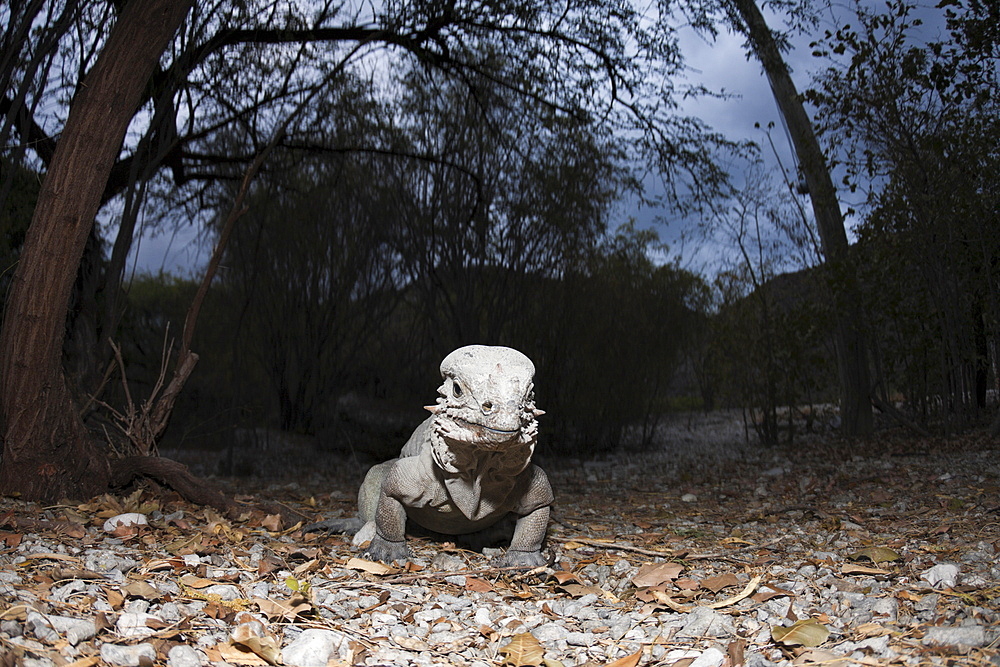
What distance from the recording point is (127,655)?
1.87m

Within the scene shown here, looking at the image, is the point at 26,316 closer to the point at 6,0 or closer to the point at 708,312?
the point at 6,0

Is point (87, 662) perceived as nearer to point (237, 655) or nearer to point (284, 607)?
point (237, 655)

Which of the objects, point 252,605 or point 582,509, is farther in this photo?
point 582,509

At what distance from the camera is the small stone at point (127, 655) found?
1.85 metres

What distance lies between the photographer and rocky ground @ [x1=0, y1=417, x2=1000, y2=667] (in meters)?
2.03

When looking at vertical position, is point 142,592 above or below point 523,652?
above

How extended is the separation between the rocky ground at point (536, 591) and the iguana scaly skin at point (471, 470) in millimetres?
166

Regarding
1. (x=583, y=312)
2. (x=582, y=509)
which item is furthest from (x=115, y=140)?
(x=583, y=312)

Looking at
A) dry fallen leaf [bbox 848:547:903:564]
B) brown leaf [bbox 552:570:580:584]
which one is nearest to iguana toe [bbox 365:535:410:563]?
brown leaf [bbox 552:570:580:584]

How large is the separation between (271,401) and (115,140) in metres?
4.31

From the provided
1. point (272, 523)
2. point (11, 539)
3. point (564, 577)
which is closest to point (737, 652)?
point (564, 577)

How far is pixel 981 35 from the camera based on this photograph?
6.09m

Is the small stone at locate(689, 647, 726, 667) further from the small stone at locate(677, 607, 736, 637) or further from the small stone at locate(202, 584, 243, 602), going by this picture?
the small stone at locate(202, 584, 243, 602)

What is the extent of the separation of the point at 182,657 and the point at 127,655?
13 centimetres
